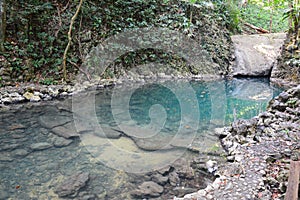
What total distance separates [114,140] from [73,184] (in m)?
1.63

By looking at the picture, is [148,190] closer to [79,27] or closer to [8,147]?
[8,147]

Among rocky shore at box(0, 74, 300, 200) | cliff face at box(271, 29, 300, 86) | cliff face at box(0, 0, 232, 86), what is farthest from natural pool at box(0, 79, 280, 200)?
cliff face at box(0, 0, 232, 86)

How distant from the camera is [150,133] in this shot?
5613 mm

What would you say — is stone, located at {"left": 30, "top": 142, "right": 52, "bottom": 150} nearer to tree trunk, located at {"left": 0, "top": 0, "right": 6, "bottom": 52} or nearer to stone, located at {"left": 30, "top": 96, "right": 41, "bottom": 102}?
stone, located at {"left": 30, "top": 96, "right": 41, "bottom": 102}

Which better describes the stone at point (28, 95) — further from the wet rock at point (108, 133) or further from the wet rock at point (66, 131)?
the wet rock at point (108, 133)

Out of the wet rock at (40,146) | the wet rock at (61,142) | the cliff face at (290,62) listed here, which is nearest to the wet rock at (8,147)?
the wet rock at (40,146)

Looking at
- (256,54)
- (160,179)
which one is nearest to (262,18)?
(256,54)

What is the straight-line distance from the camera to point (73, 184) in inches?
148

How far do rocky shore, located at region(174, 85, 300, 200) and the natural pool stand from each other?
1.50 ft

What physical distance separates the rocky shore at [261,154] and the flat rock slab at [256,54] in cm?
627

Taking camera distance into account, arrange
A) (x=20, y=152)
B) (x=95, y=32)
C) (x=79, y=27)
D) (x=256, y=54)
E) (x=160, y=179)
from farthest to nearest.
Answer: (x=256, y=54)
(x=95, y=32)
(x=79, y=27)
(x=20, y=152)
(x=160, y=179)

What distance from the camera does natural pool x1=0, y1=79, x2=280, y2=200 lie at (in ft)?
12.6

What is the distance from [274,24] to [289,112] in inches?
598

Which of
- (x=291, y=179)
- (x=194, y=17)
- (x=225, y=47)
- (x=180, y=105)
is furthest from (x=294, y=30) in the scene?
(x=291, y=179)
